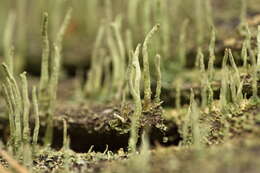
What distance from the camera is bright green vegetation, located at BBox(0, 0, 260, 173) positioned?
1.23 metres

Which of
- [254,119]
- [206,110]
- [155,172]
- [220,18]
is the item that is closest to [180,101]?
[206,110]

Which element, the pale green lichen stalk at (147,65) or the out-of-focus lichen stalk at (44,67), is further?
the out-of-focus lichen stalk at (44,67)

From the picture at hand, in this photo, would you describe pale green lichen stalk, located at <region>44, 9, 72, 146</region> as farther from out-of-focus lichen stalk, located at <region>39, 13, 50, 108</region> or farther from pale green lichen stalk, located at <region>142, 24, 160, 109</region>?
pale green lichen stalk, located at <region>142, 24, 160, 109</region>

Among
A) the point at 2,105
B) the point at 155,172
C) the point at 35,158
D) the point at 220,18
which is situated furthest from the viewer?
the point at 220,18

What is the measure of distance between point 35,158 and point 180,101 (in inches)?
29.3

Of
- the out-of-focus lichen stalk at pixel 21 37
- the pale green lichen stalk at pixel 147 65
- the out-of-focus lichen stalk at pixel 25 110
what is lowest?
the out-of-focus lichen stalk at pixel 25 110

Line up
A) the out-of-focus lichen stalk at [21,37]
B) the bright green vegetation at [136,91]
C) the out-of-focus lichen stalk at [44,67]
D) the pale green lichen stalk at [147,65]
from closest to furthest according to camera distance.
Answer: the bright green vegetation at [136,91], the pale green lichen stalk at [147,65], the out-of-focus lichen stalk at [44,67], the out-of-focus lichen stalk at [21,37]

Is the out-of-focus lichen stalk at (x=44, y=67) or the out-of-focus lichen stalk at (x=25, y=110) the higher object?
the out-of-focus lichen stalk at (x=44, y=67)

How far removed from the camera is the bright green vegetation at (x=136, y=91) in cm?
123

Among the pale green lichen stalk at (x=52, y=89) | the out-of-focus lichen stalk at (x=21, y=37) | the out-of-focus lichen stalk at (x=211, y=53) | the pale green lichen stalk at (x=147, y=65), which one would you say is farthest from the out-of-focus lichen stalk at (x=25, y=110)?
the out-of-focus lichen stalk at (x=21, y=37)

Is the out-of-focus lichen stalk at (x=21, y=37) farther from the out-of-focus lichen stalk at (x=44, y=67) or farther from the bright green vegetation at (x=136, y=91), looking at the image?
Answer: the out-of-focus lichen stalk at (x=44, y=67)

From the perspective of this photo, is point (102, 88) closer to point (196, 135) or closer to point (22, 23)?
point (22, 23)

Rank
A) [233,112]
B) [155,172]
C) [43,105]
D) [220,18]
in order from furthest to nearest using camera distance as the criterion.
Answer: [220,18] → [43,105] → [233,112] → [155,172]

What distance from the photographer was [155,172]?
42.6 inches
